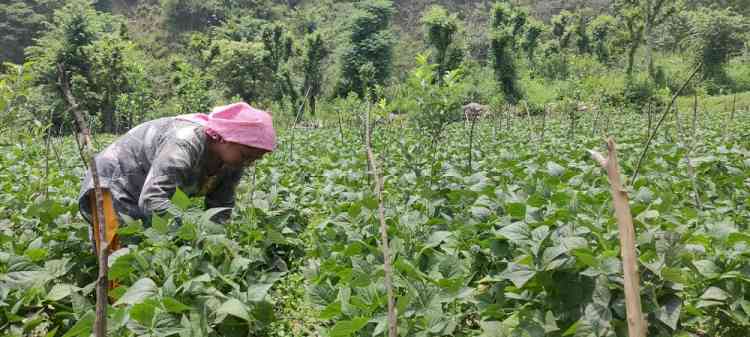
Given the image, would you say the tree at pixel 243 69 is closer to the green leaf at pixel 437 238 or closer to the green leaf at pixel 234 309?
the green leaf at pixel 437 238

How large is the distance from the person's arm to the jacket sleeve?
0.46m

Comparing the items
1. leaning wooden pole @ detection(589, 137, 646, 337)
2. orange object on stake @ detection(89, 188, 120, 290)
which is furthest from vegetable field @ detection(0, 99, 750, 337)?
leaning wooden pole @ detection(589, 137, 646, 337)

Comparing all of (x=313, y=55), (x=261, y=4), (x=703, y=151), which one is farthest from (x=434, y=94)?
(x=261, y=4)

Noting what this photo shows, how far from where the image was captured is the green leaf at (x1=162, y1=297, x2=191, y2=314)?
6.98ft

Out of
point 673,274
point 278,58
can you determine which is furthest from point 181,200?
point 278,58

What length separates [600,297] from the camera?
2012 mm

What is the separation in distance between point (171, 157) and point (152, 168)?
0.13 meters

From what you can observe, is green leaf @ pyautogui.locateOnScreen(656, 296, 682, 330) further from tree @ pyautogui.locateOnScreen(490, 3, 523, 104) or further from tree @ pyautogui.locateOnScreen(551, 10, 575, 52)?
tree @ pyautogui.locateOnScreen(551, 10, 575, 52)

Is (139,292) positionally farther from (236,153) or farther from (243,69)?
(243,69)

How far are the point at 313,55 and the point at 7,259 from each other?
31.4 metres

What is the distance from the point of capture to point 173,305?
216 centimetres

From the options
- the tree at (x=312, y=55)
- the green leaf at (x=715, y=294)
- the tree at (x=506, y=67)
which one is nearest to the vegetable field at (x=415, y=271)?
the green leaf at (x=715, y=294)

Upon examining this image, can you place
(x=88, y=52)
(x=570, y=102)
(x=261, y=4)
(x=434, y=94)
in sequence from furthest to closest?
(x=261, y=4), (x=88, y=52), (x=570, y=102), (x=434, y=94)

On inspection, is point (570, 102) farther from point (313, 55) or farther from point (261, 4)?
point (261, 4)
